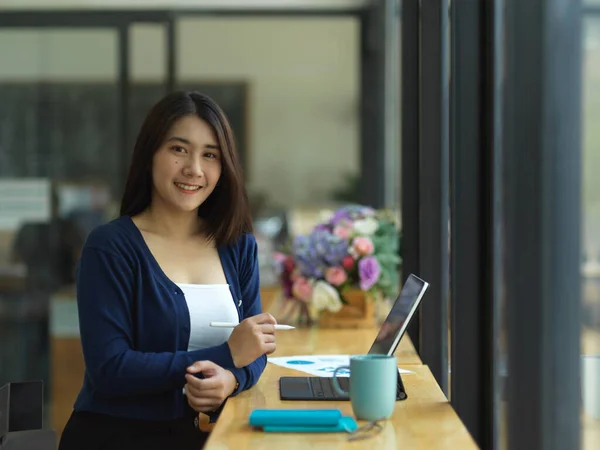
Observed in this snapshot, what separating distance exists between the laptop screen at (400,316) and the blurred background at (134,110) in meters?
3.18

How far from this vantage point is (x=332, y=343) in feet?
9.13

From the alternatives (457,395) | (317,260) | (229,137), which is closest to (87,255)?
(229,137)

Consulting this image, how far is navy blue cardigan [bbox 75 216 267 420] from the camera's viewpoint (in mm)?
1993

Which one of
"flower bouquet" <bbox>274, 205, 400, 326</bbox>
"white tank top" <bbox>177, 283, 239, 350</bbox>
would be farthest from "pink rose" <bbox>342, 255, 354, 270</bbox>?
"white tank top" <bbox>177, 283, 239, 350</bbox>

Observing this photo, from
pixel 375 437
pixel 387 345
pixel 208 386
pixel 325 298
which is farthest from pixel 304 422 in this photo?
pixel 325 298

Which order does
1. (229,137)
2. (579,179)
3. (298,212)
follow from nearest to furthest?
1. (579,179)
2. (229,137)
3. (298,212)

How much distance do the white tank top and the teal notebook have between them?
541 mm

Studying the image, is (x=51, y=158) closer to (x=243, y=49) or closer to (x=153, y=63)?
(x=153, y=63)

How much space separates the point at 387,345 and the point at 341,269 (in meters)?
1.30

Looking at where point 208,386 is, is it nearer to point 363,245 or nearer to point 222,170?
point 222,170

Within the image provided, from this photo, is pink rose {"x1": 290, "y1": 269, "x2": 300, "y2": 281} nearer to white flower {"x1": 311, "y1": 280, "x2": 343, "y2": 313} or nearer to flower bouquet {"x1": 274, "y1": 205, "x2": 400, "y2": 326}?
flower bouquet {"x1": 274, "y1": 205, "x2": 400, "y2": 326}

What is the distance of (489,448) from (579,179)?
1.16m

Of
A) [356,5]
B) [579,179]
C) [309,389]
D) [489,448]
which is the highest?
[356,5]

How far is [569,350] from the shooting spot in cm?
129
